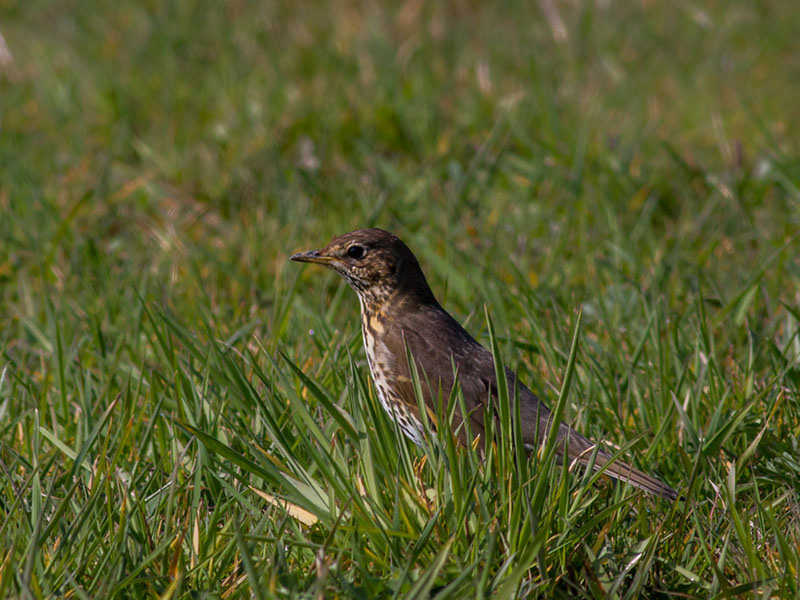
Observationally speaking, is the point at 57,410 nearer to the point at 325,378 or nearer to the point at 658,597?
the point at 325,378

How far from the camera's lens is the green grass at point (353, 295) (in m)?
3.05

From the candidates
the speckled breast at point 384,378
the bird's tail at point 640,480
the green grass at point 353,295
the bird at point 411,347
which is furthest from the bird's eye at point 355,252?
the bird's tail at point 640,480

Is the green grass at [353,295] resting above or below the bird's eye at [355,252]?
below

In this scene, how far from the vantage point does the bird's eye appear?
4.34 metres

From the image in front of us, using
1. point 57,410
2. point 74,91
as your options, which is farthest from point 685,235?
point 74,91

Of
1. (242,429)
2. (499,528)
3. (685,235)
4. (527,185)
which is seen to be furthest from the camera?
(527,185)

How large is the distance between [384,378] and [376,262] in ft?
1.81

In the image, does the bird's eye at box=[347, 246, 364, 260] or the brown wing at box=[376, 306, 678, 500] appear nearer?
the brown wing at box=[376, 306, 678, 500]

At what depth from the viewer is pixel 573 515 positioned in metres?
3.09

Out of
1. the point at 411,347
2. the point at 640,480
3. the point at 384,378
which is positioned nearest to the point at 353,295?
the point at 411,347

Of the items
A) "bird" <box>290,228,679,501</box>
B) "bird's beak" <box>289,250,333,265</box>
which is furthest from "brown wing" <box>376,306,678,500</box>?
"bird's beak" <box>289,250,333,265</box>

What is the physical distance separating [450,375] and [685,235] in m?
2.30

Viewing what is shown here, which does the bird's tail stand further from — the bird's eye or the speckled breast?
the bird's eye

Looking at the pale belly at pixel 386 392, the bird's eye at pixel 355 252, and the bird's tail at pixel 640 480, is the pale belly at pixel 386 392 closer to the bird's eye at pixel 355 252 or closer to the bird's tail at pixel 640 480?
the bird's eye at pixel 355 252
